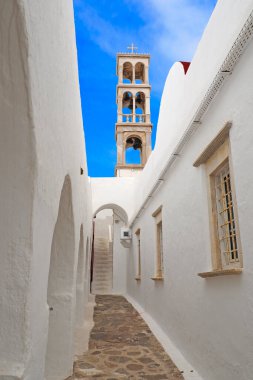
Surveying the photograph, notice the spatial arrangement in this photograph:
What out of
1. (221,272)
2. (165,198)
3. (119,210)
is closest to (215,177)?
(221,272)

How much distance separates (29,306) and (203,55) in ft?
13.4

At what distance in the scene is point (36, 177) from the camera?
2014mm

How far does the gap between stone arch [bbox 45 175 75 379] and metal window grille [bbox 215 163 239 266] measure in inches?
73.9

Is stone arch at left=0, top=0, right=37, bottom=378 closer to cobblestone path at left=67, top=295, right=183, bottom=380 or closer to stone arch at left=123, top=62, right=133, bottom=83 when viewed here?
cobblestone path at left=67, top=295, right=183, bottom=380

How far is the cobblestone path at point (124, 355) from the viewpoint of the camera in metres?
4.60

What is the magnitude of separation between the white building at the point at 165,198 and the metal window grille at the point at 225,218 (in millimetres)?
17

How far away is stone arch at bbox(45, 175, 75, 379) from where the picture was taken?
4258 mm

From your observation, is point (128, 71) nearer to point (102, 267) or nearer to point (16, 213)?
point (102, 267)

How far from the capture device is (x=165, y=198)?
6891 mm

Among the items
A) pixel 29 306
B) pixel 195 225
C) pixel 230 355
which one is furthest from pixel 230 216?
pixel 29 306

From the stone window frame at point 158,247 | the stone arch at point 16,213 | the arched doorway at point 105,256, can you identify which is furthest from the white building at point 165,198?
the arched doorway at point 105,256

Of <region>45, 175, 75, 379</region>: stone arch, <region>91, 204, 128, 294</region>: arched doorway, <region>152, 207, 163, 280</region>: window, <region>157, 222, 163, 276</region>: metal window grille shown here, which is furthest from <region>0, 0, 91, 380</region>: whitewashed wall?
<region>91, 204, 128, 294</region>: arched doorway

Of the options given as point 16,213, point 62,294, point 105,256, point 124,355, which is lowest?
point 124,355

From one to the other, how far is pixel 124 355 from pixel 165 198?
3.03m
